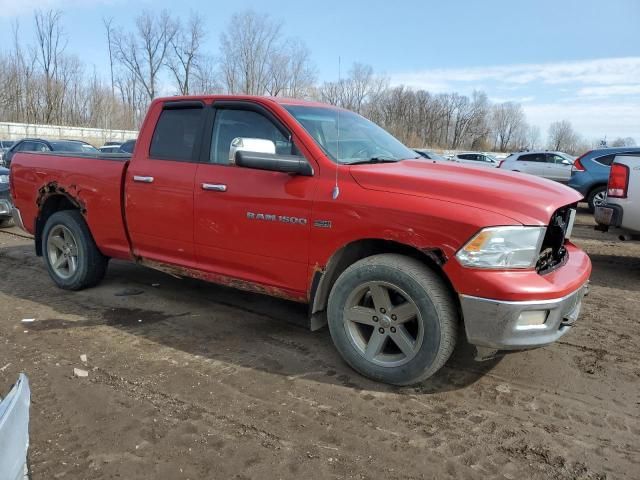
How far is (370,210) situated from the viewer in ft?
10.3

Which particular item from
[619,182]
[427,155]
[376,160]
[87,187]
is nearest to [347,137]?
[376,160]

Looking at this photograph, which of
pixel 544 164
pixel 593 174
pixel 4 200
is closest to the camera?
pixel 4 200

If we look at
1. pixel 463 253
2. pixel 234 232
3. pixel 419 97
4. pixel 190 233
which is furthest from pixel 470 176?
pixel 419 97

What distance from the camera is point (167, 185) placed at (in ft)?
13.5

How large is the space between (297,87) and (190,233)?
1979 centimetres

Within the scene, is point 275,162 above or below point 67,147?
below

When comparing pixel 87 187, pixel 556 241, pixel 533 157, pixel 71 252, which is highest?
pixel 533 157

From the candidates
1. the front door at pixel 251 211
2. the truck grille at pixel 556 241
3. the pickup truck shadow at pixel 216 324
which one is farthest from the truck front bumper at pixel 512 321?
the front door at pixel 251 211

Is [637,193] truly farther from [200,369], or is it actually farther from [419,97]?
[419,97]

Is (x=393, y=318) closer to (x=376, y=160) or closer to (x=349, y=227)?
(x=349, y=227)

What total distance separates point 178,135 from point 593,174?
35.9ft

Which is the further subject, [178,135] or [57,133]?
[57,133]

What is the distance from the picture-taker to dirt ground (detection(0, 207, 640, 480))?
98.7 inches

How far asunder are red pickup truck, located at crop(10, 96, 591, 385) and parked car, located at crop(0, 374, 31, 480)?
6.67 feet
